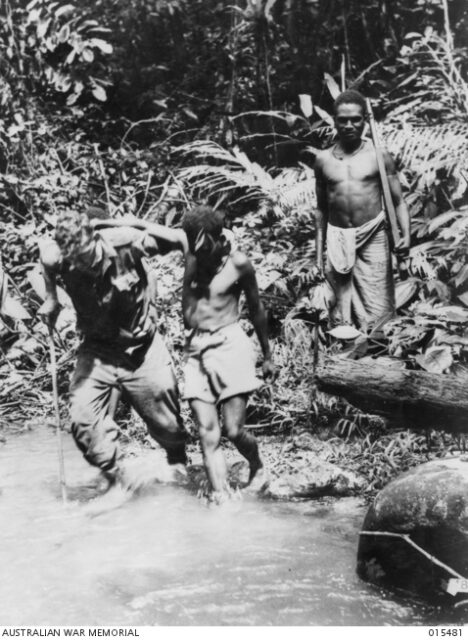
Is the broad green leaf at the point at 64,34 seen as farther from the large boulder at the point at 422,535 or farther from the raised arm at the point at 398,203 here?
the large boulder at the point at 422,535

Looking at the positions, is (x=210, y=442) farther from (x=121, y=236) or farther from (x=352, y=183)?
(x=352, y=183)

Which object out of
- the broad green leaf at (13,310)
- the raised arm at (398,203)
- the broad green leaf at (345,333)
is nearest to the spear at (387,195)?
the raised arm at (398,203)

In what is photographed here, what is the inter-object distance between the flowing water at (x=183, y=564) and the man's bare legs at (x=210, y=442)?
0.55 feet

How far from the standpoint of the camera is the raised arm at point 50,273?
4.35m

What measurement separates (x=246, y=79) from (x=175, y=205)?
6.19 feet

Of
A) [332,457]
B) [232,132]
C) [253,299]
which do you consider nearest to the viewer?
[253,299]

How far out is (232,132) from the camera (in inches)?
349

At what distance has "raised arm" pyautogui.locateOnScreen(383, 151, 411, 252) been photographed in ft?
15.5

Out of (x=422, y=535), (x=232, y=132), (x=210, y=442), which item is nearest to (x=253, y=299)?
(x=210, y=442)

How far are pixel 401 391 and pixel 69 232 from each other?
196 cm

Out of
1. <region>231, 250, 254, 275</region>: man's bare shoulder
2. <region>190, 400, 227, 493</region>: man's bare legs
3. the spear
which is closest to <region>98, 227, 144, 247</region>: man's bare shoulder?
<region>231, 250, 254, 275</region>: man's bare shoulder

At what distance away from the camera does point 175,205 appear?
866cm

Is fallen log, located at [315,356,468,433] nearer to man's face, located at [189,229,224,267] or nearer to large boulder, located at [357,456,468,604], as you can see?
large boulder, located at [357,456,468,604]

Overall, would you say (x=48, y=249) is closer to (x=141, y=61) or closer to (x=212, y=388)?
(x=212, y=388)
